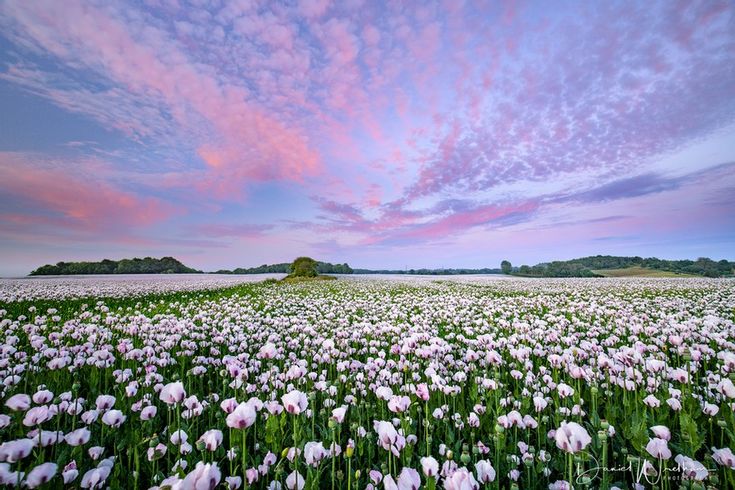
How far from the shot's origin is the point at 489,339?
548 centimetres

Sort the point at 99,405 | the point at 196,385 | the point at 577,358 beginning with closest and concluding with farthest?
the point at 99,405
the point at 196,385
the point at 577,358

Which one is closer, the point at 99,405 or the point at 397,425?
the point at 99,405

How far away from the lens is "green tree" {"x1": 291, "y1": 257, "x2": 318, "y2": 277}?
4772cm

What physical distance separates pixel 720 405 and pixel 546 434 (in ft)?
7.69

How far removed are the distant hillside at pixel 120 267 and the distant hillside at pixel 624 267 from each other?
7753 cm

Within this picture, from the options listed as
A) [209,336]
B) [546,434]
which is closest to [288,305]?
[209,336]

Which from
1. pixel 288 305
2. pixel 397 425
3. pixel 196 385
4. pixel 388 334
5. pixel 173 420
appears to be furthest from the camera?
pixel 288 305

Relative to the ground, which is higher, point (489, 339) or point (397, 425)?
point (489, 339)

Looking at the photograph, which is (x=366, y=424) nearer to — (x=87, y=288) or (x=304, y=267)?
(x=87, y=288)

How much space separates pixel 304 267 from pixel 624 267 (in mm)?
81548

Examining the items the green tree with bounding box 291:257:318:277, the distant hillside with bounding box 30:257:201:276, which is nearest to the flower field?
the green tree with bounding box 291:257:318:277

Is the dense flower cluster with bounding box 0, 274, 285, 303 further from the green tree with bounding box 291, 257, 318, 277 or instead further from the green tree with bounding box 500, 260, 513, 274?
the green tree with bounding box 500, 260, 513, 274

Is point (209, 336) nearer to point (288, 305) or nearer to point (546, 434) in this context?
point (288, 305)

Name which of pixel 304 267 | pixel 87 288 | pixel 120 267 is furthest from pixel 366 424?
pixel 120 267
